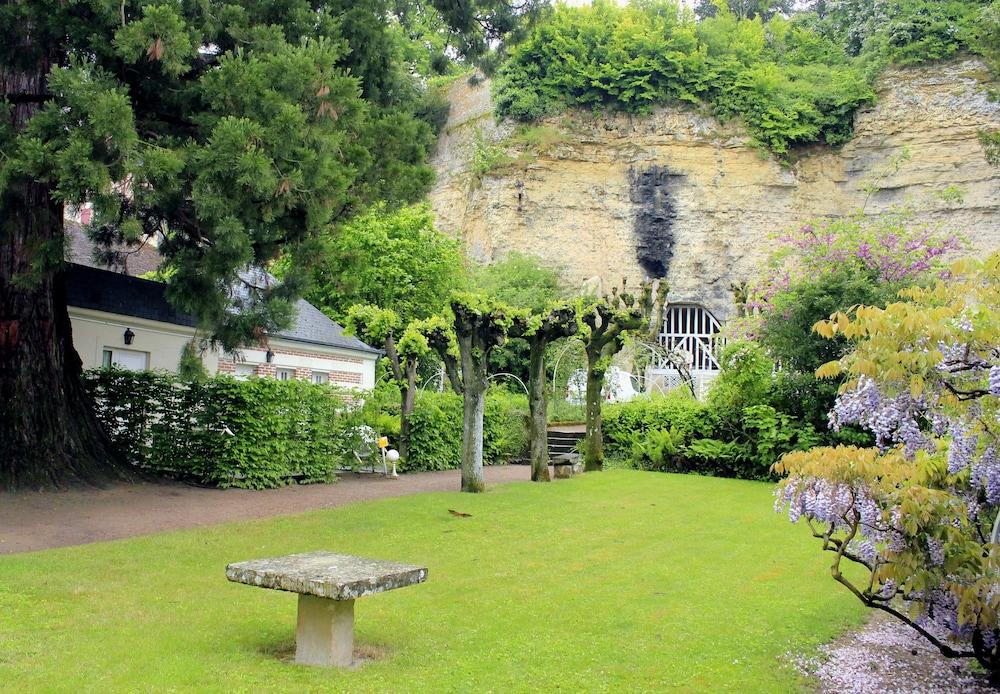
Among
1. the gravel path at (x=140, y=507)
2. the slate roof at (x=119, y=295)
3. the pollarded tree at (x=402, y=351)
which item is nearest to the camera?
the gravel path at (x=140, y=507)

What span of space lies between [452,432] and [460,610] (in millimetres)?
13673

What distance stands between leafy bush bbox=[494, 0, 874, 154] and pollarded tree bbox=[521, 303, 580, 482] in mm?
22174

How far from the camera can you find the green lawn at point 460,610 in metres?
5.03

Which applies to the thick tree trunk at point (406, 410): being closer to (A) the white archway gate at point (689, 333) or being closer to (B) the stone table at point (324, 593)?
(B) the stone table at point (324, 593)

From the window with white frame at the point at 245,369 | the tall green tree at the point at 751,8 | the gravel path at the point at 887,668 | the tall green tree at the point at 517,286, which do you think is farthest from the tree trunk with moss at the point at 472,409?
the tall green tree at the point at 751,8

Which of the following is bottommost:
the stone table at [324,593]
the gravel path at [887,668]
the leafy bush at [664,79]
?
the gravel path at [887,668]

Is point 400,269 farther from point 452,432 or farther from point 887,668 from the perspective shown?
point 887,668

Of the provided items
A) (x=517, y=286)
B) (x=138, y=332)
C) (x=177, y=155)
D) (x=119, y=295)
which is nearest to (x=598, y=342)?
(x=138, y=332)

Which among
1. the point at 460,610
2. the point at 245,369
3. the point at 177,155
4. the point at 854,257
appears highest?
the point at 854,257

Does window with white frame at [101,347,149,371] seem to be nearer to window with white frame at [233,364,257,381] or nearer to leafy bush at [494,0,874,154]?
window with white frame at [233,364,257,381]

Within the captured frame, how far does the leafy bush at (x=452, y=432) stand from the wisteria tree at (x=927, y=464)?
1461 cm

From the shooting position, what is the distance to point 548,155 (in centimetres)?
3597

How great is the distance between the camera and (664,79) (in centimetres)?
3562

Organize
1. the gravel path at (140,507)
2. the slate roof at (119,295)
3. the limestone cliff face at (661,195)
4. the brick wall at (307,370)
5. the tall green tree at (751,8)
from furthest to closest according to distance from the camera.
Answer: the tall green tree at (751,8)
the limestone cliff face at (661,195)
the brick wall at (307,370)
the slate roof at (119,295)
the gravel path at (140,507)
